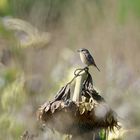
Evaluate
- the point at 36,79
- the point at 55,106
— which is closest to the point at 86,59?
the point at 55,106

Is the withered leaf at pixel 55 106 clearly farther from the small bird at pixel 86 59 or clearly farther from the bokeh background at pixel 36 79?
the small bird at pixel 86 59

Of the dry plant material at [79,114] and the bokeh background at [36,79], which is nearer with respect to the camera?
the dry plant material at [79,114]

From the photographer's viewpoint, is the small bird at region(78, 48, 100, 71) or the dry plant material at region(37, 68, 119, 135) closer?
the dry plant material at region(37, 68, 119, 135)

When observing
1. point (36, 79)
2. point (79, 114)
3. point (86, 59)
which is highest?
point (36, 79)

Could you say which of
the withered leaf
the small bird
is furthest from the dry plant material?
the small bird

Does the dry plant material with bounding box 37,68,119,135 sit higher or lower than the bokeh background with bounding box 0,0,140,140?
lower

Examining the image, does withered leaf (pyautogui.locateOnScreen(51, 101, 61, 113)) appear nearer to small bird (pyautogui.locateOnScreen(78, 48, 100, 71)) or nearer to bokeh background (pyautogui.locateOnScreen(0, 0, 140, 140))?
bokeh background (pyautogui.locateOnScreen(0, 0, 140, 140))

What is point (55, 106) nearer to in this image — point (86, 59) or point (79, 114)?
point (79, 114)

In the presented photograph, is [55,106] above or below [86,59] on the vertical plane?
below

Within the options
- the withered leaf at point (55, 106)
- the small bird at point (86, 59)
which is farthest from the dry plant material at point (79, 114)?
the small bird at point (86, 59)

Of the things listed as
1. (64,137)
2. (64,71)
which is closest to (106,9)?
(64,71)

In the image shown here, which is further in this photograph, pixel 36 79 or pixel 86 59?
pixel 36 79

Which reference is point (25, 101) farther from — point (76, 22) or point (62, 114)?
point (76, 22)
